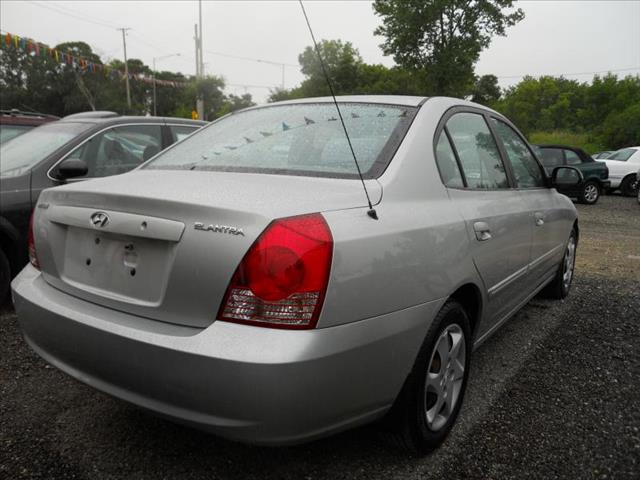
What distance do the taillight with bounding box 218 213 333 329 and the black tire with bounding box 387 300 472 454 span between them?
615mm

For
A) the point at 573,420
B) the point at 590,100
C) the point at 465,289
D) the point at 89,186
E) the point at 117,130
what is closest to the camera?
the point at 89,186

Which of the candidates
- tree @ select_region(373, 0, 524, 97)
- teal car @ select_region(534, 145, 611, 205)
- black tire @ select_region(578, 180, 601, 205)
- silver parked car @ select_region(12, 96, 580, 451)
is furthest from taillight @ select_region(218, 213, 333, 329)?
tree @ select_region(373, 0, 524, 97)

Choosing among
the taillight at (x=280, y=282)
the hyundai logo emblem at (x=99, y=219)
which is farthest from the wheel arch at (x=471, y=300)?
the hyundai logo emblem at (x=99, y=219)

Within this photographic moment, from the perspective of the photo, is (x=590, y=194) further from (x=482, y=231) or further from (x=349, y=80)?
(x=349, y=80)

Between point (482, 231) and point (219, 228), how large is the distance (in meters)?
1.35

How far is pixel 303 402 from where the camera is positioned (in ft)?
5.15

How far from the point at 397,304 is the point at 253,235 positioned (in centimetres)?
59

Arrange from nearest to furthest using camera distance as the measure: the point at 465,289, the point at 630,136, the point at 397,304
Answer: the point at 397,304 → the point at 465,289 → the point at 630,136

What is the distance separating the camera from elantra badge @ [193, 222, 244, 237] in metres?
1.59

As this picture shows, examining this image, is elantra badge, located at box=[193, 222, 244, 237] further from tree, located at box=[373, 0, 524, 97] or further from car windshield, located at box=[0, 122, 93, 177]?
tree, located at box=[373, 0, 524, 97]

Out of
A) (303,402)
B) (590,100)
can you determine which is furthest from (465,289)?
(590,100)

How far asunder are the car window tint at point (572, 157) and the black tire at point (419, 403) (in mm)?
12799

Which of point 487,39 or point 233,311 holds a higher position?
point 487,39

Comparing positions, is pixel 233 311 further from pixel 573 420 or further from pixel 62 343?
pixel 573 420
